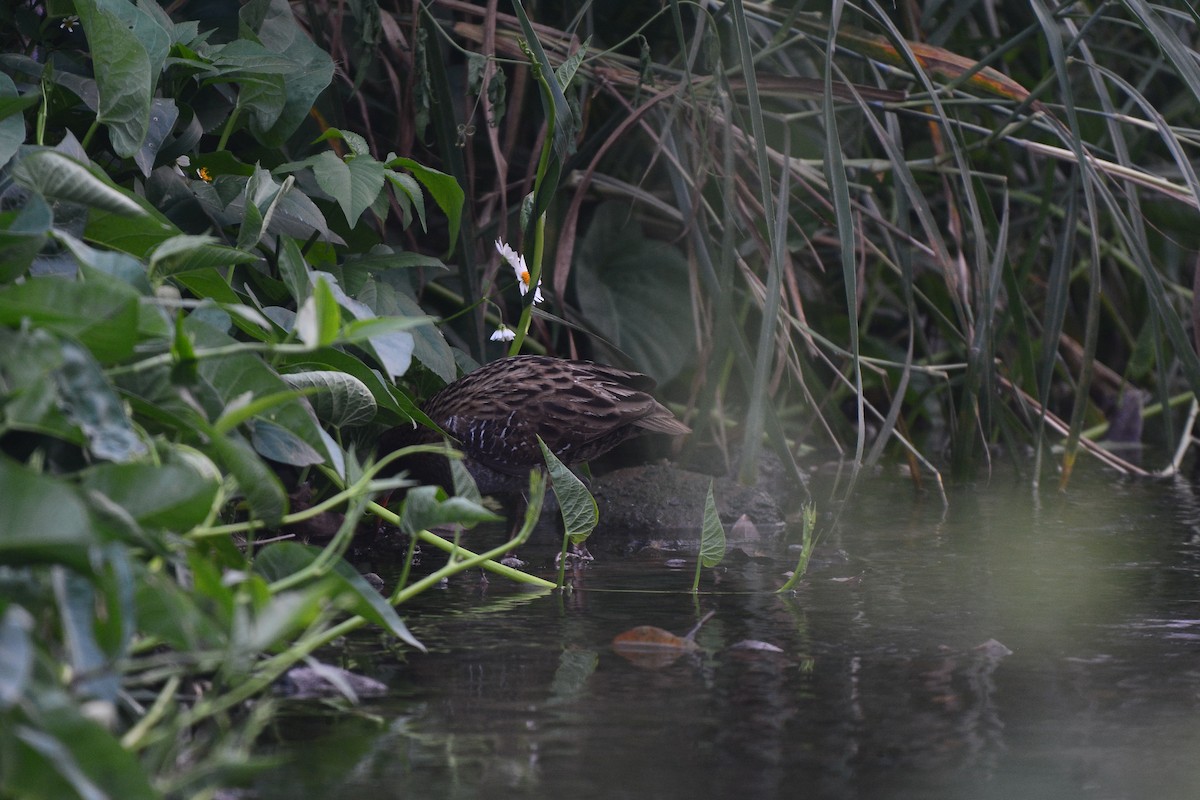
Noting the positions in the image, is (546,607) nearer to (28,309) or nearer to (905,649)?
(905,649)

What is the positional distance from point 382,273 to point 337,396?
107 cm

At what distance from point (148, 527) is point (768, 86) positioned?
2485 mm

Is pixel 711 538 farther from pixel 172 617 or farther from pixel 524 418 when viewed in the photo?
pixel 172 617

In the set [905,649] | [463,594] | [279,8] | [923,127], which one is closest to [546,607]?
[463,594]

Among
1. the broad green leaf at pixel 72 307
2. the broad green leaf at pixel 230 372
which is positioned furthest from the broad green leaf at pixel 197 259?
the broad green leaf at pixel 72 307

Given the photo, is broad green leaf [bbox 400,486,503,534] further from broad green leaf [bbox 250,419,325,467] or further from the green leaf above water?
the green leaf above water

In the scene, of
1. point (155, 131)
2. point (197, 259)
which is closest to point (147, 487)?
point (197, 259)

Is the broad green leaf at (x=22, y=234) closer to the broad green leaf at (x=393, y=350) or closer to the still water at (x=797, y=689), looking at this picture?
the broad green leaf at (x=393, y=350)

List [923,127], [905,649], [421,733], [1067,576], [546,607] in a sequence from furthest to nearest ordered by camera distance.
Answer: [923,127], [1067,576], [546,607], [905,649], [421,733]

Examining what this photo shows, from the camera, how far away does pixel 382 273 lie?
10.4 ft

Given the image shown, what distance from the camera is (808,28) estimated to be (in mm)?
3674

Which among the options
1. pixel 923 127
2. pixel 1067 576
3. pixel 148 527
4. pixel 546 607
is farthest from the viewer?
pixel 923 127

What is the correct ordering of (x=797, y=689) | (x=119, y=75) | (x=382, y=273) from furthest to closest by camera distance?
(x=382, y=273) → (x=119, y=75) → (x=797, y=689)

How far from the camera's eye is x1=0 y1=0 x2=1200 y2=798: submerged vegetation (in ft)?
4.17
